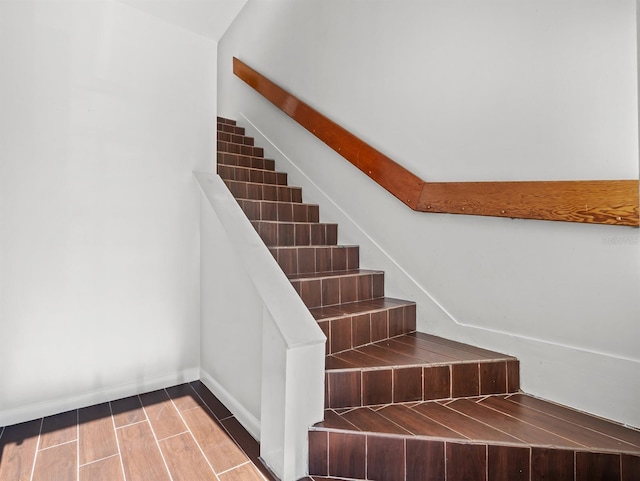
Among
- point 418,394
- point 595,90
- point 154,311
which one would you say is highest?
point 595,90

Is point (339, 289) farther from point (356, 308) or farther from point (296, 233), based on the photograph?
point (296, 233)

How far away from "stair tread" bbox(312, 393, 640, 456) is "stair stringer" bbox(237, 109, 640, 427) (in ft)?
0.24

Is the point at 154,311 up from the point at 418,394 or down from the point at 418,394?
up

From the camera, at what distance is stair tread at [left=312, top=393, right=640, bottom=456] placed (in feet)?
4.12

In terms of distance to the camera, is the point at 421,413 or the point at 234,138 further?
the point at 234,138

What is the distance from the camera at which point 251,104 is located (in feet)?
12.5

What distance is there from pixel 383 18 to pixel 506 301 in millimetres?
1954

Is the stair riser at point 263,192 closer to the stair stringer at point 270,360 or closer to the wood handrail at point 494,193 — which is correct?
the wood handrail at point 494,193

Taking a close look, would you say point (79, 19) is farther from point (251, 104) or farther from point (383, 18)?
point (251, 104)

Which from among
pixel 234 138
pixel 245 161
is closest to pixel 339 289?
pixel 245 161

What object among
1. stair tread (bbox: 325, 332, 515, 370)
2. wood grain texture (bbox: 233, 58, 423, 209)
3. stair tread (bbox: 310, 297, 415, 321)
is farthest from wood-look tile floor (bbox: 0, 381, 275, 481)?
wood grain texture (bbox: 233, 58, 423, 209)

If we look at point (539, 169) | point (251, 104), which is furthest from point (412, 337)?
point (251, 104)

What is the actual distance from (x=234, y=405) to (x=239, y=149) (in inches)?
94.1

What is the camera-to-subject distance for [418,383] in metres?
1.57
